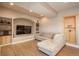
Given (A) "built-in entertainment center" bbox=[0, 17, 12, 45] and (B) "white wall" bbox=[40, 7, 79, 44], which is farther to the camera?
(A) "built-in entertainment center" bbox=[0, 17, 12, 45]

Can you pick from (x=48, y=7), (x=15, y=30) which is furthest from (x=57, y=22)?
(x=15, y=30)

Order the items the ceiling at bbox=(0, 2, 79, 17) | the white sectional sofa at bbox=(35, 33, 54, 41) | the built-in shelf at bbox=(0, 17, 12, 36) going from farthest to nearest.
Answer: the built-in shelf at bbox=(0, 17, 12, 36) < the white sectional sofa at bbox=(35, 33, 54, 41) < the ceiling at bbox=(0, 2, 79, 17)

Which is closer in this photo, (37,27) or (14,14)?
(37,27)

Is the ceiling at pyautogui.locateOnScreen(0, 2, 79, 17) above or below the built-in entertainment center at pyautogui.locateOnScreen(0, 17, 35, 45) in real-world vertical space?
above

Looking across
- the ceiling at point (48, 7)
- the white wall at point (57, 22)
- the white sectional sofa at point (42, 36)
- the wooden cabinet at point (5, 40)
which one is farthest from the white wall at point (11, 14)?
the wooden cabinet at point (5, 40)

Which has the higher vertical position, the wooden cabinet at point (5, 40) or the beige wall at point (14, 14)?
the beige wall at point (14, 14)

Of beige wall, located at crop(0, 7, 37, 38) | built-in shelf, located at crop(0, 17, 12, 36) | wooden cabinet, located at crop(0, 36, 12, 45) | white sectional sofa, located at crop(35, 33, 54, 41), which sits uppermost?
beige wall, located at crop(0, 7, 37, 38)

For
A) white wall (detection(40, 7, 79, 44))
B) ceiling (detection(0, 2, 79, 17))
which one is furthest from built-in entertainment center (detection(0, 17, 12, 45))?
white wall (detection(40, 7, 79, 44))

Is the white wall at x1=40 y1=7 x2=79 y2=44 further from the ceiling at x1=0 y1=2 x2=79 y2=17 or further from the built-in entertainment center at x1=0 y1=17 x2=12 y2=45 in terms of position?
the built-in entertainment center at x1=0 y1=17 x2=12 y2=45

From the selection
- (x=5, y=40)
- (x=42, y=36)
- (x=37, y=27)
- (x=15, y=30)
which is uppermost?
(x=37, y=27)

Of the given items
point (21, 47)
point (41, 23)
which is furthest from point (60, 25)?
point (21, 47)

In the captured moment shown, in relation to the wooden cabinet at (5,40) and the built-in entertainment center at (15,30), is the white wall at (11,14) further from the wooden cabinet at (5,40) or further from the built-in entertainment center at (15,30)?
the wooden cabinet at (5,40)

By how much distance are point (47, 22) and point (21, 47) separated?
1.47 metres

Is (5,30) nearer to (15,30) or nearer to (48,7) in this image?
(15,30)
